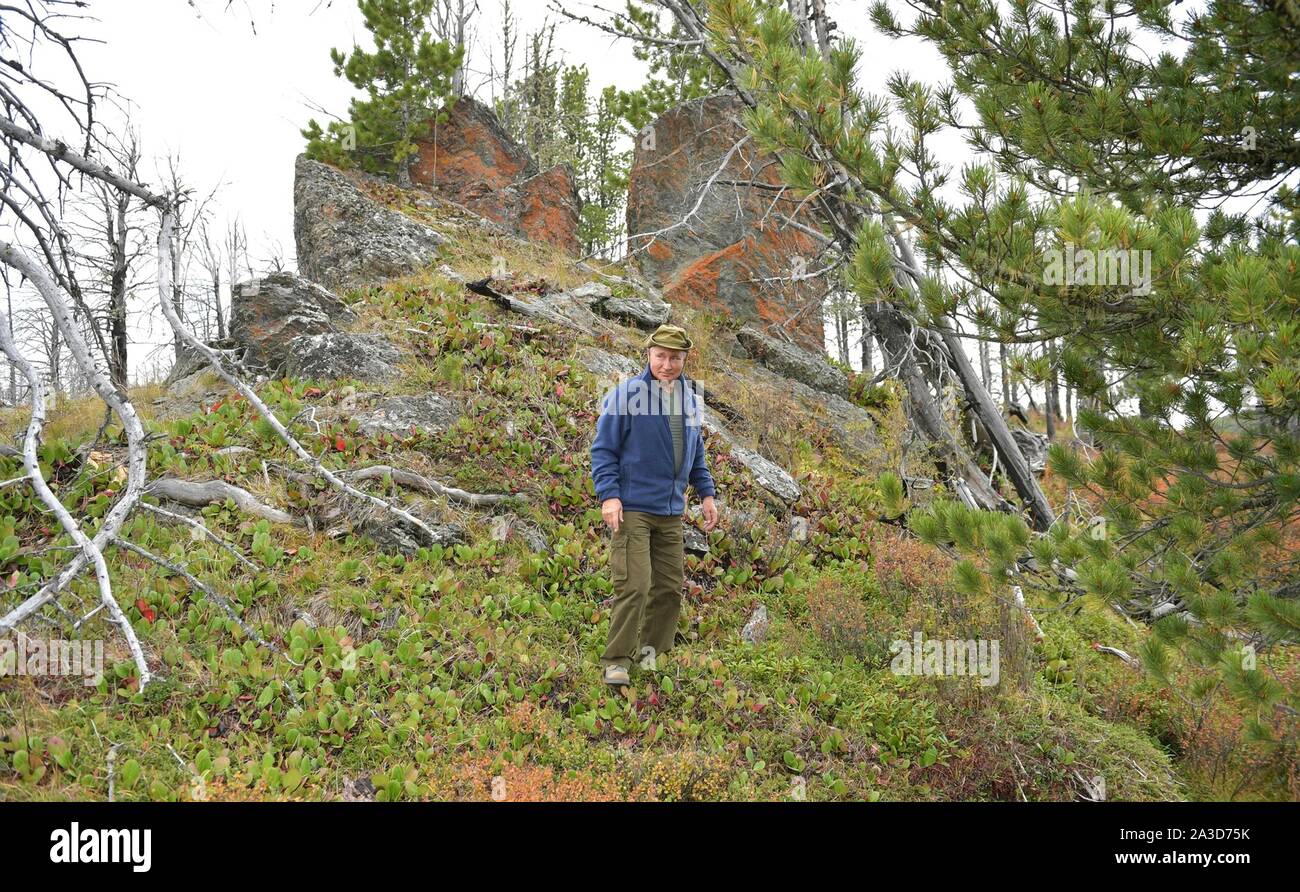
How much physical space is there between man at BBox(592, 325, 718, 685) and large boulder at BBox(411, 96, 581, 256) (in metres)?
13.1

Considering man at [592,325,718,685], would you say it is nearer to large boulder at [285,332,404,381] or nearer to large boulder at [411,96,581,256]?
large boulder at [285,332,404,381]

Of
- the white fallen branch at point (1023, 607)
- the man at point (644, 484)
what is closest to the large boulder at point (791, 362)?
the white fallen branch at point (1023, 607)

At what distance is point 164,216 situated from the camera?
4.52 meters

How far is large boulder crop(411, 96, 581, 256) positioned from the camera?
17.9 m

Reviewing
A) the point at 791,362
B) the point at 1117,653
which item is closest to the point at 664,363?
the point at 1117,653

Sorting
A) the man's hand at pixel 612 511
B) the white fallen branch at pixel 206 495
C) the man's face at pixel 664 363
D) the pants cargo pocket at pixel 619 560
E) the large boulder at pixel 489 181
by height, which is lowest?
the pants cargo pocket at pixel 619 560

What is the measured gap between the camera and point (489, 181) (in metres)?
18.3

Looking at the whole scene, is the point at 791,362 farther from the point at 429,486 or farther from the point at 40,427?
the point at 40,427

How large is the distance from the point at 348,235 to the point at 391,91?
572cm

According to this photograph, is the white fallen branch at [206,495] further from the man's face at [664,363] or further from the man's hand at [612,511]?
the man's face at [664,363]

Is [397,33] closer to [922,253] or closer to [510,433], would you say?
[510,433]

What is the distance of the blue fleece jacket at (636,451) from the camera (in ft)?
17.7

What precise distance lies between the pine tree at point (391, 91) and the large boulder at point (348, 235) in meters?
2.36
